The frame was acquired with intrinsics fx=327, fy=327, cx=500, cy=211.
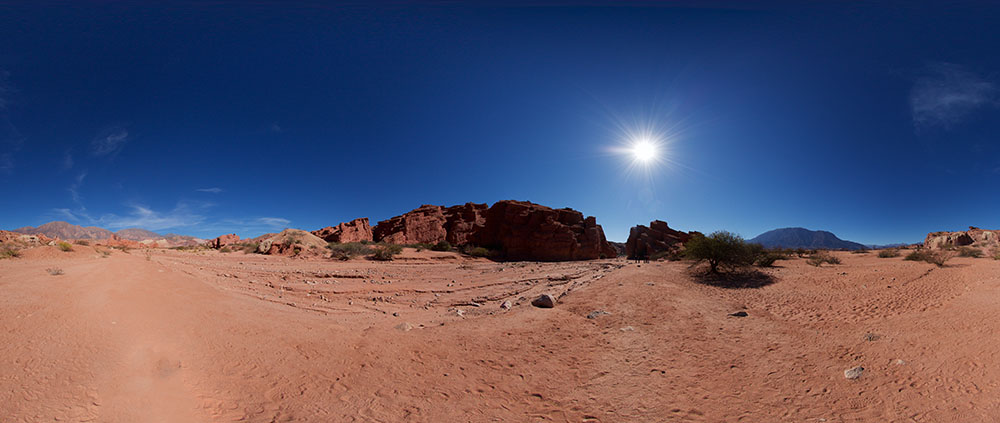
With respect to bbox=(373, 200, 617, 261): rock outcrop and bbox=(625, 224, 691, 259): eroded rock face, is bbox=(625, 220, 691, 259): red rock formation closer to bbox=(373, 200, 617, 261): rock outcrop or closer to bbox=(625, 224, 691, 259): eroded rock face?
bbox=(625, 224, 691, 259): eroded rock face

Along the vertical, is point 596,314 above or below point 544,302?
below

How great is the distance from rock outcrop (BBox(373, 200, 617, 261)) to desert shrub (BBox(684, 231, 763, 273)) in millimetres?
22475

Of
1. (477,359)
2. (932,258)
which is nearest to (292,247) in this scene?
(477,359)

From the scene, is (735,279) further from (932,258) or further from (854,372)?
(932,258)

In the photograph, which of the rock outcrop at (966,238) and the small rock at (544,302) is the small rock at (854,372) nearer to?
the small rock at (544,302)

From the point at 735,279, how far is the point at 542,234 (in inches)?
1011

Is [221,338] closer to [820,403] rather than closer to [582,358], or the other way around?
[582,358]

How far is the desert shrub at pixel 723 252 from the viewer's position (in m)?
14.0

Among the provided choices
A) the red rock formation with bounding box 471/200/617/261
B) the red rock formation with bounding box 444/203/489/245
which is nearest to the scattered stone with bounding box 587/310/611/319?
the red rock formation with bounding box 471/200/617/261

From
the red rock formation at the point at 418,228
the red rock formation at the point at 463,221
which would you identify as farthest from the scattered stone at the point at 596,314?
the red rock formation at the point at 418,228

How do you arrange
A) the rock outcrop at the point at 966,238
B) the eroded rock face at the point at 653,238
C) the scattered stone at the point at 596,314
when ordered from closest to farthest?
1. the scattered stone at the point at 596,314
2. the rock outcrop at the point at 966,238
3. the eroded rock face at the point at 653,238

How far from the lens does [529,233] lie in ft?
129

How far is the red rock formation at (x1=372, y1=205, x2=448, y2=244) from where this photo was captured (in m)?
52.0

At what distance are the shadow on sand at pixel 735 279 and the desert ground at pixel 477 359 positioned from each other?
12.0ft
